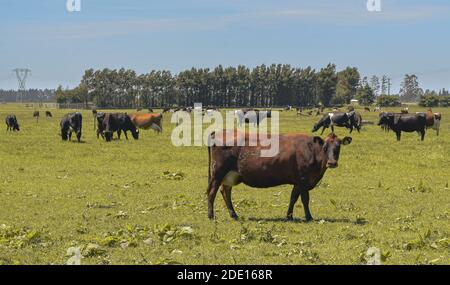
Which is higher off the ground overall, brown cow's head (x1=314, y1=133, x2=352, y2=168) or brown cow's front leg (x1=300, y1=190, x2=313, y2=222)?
brown cow's head (x1=314, y1=133, x2=352, y2=168)

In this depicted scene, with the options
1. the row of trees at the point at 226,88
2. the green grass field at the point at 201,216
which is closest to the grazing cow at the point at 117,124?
the green grass field at the point at 201,216

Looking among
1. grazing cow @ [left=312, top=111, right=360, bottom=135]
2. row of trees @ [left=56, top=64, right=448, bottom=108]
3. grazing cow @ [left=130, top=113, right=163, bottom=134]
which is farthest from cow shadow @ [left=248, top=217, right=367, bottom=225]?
row of trees @ [left=56, top=64, right=448, bottom=108]

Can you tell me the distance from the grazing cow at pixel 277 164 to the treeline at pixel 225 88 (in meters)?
144

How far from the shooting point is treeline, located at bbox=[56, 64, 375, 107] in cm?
15962

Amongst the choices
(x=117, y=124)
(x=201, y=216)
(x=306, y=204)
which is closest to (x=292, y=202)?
(x=306, y=204)

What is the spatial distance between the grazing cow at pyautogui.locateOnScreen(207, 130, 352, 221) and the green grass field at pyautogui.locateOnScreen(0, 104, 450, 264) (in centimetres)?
75

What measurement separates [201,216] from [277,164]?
209cm

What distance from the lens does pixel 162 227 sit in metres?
11.8

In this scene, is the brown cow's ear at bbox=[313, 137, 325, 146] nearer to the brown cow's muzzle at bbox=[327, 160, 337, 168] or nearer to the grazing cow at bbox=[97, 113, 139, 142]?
the brown cow's muzzle at bbox=[327, 160, 337, 168]

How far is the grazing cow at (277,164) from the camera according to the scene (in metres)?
13.4

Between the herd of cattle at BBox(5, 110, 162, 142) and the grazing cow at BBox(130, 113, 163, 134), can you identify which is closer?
the herd of cattle at BBox(5, 110, 162, 142)
